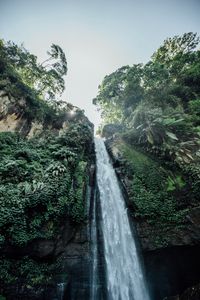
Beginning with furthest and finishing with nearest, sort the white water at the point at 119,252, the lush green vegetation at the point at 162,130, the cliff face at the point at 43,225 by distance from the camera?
the lush green vegetation at the point at 162,130 < the white water at the point at 119,252 < the cliff face at the point at 43,225

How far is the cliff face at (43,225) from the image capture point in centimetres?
521

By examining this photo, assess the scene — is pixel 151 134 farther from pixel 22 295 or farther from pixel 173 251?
pixel 22 295

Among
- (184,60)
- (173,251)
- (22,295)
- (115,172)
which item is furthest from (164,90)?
(22,295)

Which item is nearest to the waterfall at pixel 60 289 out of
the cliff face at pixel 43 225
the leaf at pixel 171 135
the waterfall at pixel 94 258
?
the cliff face at pixel 43 225

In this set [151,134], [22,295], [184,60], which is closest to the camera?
[22,295]

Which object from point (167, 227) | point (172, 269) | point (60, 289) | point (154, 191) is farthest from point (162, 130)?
point (60, 289)

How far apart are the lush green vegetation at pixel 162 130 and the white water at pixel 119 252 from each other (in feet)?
2.91

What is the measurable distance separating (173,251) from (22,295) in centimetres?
534

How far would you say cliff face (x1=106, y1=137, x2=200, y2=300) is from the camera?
6344 millimetres

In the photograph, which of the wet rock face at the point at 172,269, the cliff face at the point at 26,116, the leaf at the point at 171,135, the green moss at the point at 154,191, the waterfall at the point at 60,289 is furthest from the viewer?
the cliff face at the point at 26,116

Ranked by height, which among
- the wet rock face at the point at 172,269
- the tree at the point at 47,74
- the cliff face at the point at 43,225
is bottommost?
the wet rock face at the point at 172,269

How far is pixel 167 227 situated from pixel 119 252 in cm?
213

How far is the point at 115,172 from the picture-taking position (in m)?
9.95

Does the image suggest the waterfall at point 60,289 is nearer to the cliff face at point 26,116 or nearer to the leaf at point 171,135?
the leaf at point 171,135
